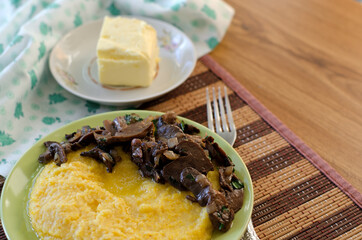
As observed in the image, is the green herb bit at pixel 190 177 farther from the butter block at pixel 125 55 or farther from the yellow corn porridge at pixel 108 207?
the butter block at pixel 125 55

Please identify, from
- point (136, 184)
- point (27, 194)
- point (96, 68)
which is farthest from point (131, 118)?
point (96, 68)

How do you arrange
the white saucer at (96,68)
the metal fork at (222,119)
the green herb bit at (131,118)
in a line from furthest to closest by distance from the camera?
1. the white saucer at (96,68)
2. the metal fork at (222,119)
3. the green herb bit at (131,118)

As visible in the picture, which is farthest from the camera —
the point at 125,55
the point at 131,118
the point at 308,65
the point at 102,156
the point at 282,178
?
the point at 308,65

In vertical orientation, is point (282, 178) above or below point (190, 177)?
below

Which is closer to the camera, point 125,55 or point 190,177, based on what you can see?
point 190,177

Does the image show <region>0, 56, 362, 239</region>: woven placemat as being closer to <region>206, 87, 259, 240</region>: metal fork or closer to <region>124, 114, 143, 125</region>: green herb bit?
<region>206, 87, 259, 240</region>: metal fork

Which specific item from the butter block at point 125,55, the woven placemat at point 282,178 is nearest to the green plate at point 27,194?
the woven placemat at point 282,178

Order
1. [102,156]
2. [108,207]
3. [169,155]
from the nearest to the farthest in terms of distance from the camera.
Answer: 1. [108,207]
2. [169,155]
3. [102,156]

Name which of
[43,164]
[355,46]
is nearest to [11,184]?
[43,164]

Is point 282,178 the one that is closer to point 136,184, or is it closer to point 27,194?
point 136,184
